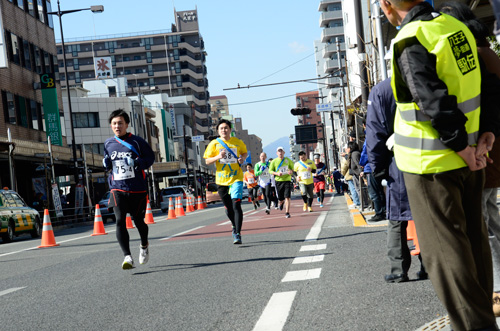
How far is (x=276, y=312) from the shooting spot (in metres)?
5.20

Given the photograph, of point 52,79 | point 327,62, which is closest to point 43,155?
point 52,79

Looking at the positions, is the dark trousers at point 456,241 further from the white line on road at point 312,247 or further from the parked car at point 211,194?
the parked car at point 211,194

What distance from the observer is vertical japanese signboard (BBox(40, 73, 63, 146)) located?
41344mm

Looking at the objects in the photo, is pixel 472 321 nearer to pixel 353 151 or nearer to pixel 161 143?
pixel 353 151

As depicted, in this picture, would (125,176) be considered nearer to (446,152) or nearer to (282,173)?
(446,152)

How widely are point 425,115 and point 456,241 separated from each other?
0.59 m

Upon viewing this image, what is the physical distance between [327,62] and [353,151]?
96230 mm

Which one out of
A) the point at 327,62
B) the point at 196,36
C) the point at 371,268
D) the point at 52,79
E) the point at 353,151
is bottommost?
the point at 371,268

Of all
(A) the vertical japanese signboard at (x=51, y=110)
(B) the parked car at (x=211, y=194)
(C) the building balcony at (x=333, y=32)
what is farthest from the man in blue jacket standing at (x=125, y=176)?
(C) the building balcony at (x=333, y=32)

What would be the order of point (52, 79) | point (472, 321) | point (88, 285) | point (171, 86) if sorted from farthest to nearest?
point (171, 86)
point (52, 79)
point (88, 285)
point (472, 321)

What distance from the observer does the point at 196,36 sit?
440 feet

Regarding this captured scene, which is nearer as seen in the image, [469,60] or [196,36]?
[469,60]

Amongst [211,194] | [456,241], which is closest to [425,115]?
[456,241]

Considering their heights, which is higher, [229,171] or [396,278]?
[229,171]
